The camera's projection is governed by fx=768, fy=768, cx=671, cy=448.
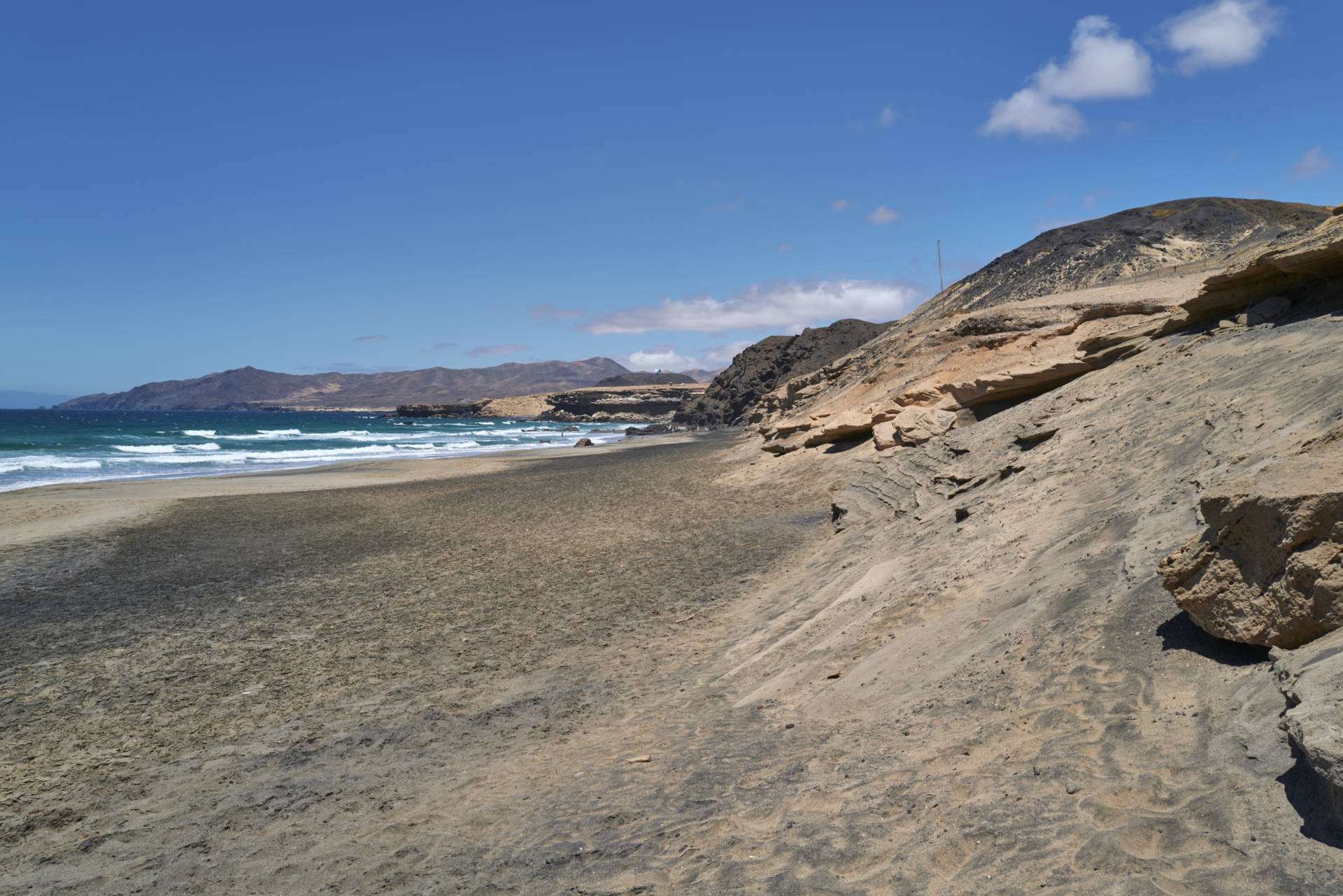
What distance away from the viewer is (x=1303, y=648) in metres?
3.28

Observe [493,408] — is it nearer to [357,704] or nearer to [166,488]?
[166,488]

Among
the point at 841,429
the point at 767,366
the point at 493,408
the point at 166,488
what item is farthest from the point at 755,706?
the point at 493,408

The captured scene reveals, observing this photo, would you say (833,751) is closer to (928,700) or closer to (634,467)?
(928,700)

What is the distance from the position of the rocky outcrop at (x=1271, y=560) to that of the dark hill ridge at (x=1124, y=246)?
38514 mm

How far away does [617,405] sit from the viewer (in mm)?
126562

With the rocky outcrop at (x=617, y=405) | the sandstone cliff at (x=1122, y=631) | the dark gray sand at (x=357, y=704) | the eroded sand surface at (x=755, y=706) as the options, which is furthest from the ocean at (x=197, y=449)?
the rocky outcrop at (x=617, y=405)

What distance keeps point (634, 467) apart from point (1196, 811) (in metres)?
22.9

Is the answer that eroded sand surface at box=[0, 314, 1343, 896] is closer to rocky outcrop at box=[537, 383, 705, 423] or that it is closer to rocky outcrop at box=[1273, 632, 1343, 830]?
rocky outcrop at box=[1273, 632, 1343, 830]

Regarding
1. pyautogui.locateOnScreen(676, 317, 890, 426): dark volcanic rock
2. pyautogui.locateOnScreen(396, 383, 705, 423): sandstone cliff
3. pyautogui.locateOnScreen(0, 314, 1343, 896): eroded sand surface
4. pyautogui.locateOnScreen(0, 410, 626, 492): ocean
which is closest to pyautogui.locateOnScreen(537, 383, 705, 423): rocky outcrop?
pyautogui.locateOnScreen(396, 383, 705, 423): sandstone cliff

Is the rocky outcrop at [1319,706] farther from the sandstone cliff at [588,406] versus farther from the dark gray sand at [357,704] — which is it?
the sandstone cliff at [588,406]

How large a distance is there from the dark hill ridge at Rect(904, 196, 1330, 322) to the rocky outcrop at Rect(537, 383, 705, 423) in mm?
70347

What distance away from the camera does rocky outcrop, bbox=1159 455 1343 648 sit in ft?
10.8

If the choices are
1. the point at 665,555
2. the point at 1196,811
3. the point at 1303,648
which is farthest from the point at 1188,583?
the point at 665,555

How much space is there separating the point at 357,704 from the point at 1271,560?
254 inches
